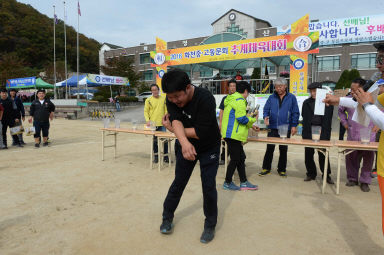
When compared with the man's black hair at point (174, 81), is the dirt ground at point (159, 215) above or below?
below

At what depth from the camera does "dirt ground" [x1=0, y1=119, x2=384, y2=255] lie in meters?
2.52

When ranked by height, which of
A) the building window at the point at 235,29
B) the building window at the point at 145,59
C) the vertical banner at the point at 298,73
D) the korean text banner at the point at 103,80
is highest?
the building window at the point at 235,29

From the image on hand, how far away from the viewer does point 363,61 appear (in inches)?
1155

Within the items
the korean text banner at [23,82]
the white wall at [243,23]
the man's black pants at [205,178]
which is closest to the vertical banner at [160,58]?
the man's black pants at [205,178]

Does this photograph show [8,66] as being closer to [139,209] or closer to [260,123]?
[260,123]

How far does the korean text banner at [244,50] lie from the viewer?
10648 millimetres

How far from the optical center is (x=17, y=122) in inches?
336

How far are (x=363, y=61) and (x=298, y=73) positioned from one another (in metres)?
24.9

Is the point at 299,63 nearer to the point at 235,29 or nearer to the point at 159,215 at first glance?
the point at 159,215

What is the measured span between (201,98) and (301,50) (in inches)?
401

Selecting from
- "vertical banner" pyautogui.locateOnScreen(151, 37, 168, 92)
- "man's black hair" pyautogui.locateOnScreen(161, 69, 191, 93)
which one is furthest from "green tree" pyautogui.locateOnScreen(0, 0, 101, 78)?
"man's black hair" pyautogui.locateOnScreen(161, 69, 191, 93)

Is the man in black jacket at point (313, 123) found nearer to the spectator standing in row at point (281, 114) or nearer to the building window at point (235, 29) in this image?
the spectator standing in row at point (281, 114)

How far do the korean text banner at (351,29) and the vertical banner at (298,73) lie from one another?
7.89 m

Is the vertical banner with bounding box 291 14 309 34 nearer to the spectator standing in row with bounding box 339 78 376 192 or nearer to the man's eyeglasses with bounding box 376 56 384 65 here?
the spectator standing in row with bounding box 339 78 376 192
